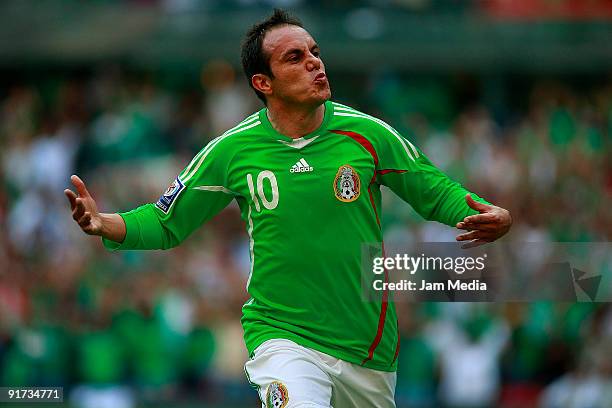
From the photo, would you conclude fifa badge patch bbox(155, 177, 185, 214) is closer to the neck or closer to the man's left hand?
the neck

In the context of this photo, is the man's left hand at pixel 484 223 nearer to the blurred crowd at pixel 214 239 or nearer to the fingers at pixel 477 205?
the fingers at pixel 477 205

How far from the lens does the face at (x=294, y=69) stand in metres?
6.91

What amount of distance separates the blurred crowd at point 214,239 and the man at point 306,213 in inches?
214

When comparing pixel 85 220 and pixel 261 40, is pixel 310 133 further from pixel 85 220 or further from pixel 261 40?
pixel 85 220

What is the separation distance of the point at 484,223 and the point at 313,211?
0.92 meters

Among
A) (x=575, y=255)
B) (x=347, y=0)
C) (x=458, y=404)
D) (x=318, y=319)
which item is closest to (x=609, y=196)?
(x=458, y=404)

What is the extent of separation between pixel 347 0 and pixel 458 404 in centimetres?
678

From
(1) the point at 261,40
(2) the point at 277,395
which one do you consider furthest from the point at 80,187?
(2) the point at 277,395

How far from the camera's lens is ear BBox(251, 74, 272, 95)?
7.13 m

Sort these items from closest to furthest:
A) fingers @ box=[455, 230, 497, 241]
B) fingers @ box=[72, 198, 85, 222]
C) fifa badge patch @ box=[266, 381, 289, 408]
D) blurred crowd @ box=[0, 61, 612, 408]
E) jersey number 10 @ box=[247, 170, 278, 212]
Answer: fifa badge patch @ box=[266, 381, 289, 408]
fingers @ box=[455, 230, 497, 241]
fingers @ box=[72, 198, 85, 222]
jersey number 10 @ box=[247, 170, 278, 212]
blurred crowd @ box=[0, 61, 612, 408]

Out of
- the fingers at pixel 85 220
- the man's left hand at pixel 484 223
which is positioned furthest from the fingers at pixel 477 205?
the fingers at pixel 85 220

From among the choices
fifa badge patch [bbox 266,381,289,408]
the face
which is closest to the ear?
the face

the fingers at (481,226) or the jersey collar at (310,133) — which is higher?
the jersey collar at (310,133)

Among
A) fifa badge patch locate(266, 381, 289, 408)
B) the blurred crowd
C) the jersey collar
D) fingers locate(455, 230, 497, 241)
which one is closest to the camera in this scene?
fifa badge patch locate(266, 381, 289, 408)
